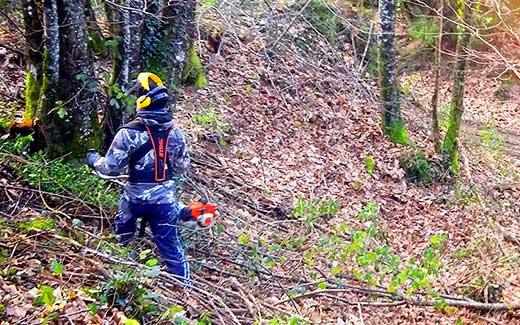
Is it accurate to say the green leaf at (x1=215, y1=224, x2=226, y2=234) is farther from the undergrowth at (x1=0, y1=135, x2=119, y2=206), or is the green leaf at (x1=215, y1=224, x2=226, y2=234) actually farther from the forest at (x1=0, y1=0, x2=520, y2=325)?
the undergrowth at (x1=0, y1=135, x2=119, y2=206)

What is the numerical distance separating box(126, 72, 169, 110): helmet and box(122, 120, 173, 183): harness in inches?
7.7

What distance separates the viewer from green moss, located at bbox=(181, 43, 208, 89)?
36.7 ft

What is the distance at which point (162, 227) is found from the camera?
5.88 meters

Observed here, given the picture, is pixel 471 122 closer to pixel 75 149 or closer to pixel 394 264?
pixel 394 264

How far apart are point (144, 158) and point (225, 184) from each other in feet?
10.5

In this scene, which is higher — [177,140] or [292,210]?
[177,140]

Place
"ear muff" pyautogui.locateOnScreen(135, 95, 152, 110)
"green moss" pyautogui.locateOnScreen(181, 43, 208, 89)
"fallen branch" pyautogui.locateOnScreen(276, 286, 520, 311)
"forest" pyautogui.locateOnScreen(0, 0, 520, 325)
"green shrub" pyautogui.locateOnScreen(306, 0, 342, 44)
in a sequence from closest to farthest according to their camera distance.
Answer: "forest" pyautogui.locateOnScreen(0, 0, 520, 325) → "ear muff" pyautogui.locateOnScreen(135, 95, 152, 110) → "fallen branch" pyautogui.locateOnScreen(276, 286, 520, 311) → "green moss" pyautogui.locateOnScreen(181, 43, 208, 89) → "green shrub" pyautogui.locateOnScreen(306, 0, 342, 44)

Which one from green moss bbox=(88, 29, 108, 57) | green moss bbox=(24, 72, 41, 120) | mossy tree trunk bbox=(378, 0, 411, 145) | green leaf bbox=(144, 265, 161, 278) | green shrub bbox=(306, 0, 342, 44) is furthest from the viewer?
green shrub bbox=(306, 0, 342, 44)

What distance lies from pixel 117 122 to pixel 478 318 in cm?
476

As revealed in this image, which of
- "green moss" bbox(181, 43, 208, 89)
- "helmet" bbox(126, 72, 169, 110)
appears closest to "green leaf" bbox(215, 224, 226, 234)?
"helmet" bbox(126, 72, 169, 110)

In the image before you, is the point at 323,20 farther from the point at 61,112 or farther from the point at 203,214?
the point at 203,214

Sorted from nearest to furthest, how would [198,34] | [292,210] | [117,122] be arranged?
[117,122]
[292,210]
[198,34]

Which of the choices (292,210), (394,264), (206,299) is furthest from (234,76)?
(206,299)

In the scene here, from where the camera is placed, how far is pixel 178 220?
5977 mm
